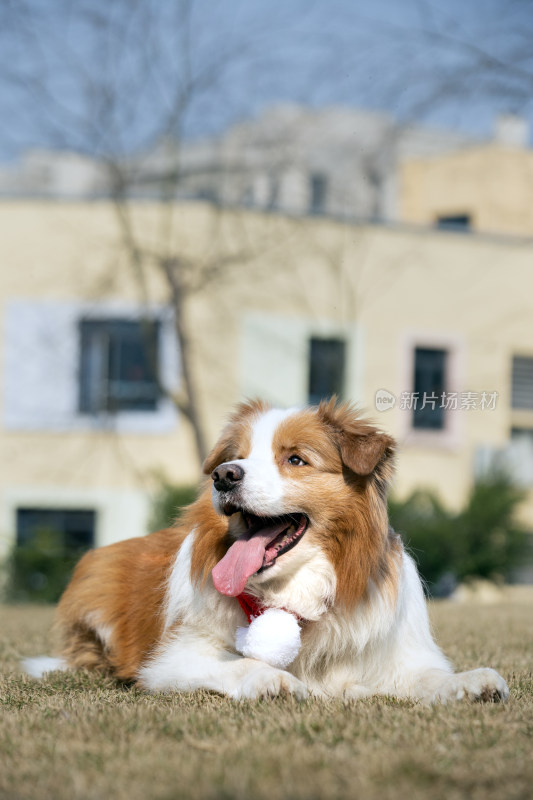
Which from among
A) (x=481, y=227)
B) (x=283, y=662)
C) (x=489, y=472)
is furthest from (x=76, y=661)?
(x=481, y=227)

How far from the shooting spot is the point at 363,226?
20562mm

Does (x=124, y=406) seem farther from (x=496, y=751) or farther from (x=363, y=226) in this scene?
(x=496, y=751)

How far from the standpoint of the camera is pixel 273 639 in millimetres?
4281

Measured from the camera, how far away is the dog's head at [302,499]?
4348 millimetres

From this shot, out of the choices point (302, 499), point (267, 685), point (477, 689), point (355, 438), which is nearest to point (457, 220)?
point (355, 438)

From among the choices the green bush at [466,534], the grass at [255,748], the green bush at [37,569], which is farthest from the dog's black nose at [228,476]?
the green bush at [37,569]

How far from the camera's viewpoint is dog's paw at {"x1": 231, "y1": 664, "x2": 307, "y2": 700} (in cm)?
400

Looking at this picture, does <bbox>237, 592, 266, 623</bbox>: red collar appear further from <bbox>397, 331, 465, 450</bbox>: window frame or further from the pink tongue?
<bbox>397, 331, 465, 450</bbox>: window frame

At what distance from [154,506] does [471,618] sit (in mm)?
9871

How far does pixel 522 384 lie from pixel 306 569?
19388 mm

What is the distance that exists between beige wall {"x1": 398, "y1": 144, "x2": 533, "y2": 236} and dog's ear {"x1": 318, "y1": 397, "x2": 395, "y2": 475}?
19886 mm

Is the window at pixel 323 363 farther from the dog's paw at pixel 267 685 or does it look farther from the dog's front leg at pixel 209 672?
the dog's paw at pixel 267 685

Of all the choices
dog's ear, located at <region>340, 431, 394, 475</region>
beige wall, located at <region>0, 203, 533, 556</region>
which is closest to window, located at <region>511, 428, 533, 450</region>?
beige wall, located at <region>0, 203, 533, 556</region>

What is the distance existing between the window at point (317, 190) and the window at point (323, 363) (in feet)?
8.93
